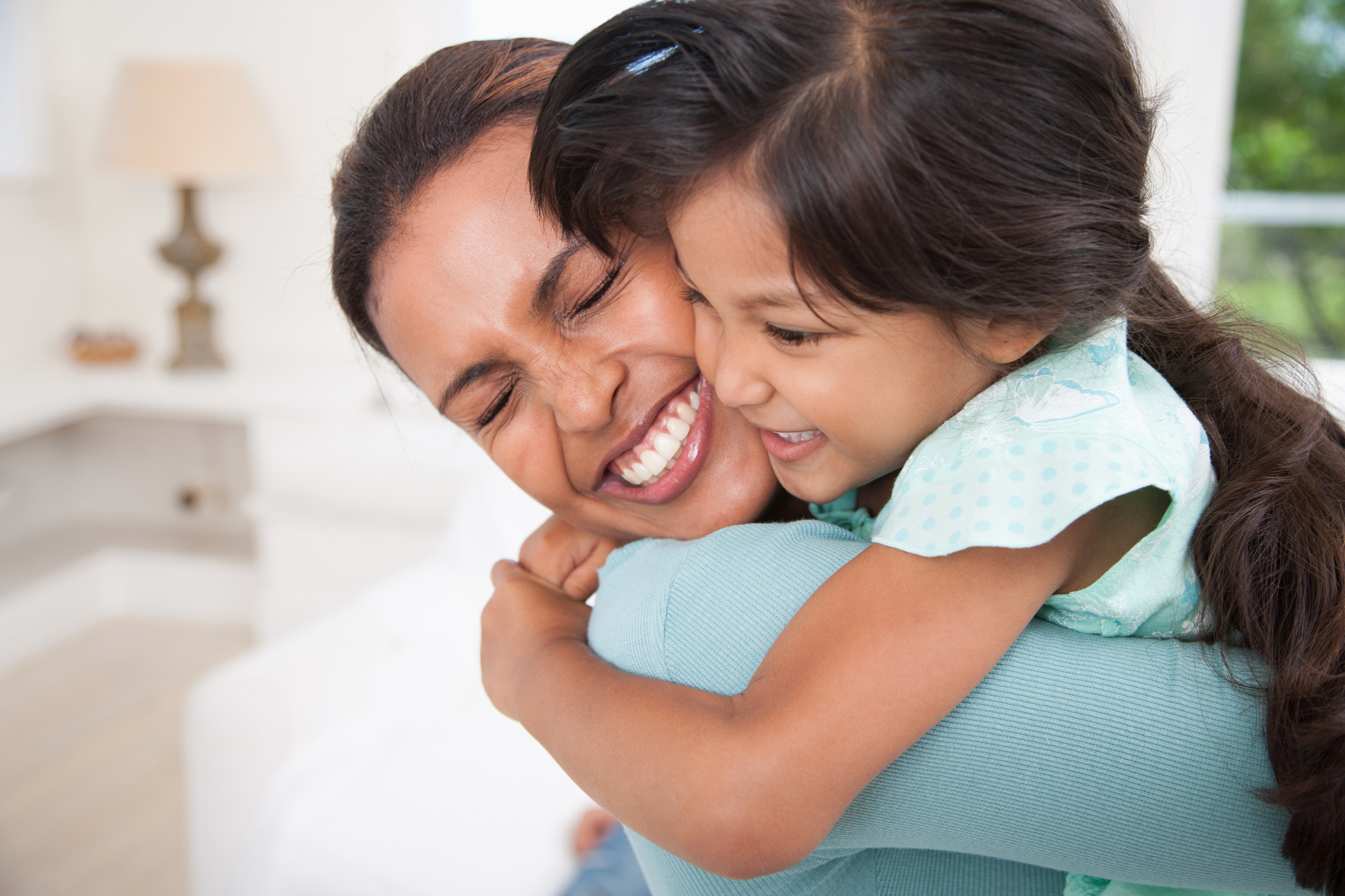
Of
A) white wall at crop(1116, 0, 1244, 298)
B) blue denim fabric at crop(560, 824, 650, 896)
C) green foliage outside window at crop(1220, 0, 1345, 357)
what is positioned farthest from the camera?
green foliage outside window at crop(1220, 0, 1345, 357)

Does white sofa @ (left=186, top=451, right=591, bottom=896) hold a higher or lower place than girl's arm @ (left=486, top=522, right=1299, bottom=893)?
lower

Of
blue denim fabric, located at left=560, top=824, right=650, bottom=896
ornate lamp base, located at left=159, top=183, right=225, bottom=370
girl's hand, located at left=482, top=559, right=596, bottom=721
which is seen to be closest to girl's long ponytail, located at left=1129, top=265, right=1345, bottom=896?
girl's hand, located at left=482, top=559, right=596, bottom=721

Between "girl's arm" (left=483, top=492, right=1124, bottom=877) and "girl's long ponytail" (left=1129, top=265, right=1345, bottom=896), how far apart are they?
11cm

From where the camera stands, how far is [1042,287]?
0.69 metres

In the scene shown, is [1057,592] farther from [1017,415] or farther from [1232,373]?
[1232,373]

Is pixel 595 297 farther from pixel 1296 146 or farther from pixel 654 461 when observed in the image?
pixel 1296 146

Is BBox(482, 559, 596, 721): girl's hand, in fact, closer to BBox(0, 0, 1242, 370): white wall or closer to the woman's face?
the woman's face

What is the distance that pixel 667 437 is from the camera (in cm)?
92

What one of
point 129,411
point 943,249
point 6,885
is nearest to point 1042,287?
point 943,249

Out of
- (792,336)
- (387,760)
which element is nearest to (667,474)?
(792,336)

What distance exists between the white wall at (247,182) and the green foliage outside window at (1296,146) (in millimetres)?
3015

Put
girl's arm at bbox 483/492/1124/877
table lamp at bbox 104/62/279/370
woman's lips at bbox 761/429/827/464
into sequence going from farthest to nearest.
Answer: table lamp at bbox 104/62/279/370 < woman's lips at bbox 761/429/827/464 < girl's arm at bbox 483/492/1124/877

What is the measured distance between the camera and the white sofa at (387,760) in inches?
57.4

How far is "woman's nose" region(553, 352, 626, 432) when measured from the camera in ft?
2.89
